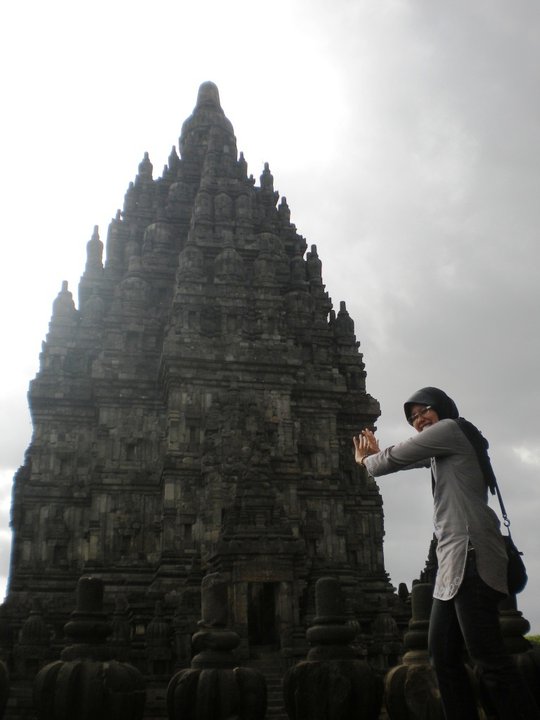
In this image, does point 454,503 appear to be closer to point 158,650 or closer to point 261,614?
point 158,650

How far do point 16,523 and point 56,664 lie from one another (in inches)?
1054

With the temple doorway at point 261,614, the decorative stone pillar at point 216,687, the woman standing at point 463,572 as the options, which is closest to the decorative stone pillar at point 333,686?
the decorative stone pillar at point 216,687

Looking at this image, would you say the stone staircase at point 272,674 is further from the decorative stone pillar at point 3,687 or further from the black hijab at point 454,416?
the black hijab at point 454,416

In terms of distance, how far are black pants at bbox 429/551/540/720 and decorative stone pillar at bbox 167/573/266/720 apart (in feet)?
9.10

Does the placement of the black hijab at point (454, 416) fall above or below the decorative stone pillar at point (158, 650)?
above

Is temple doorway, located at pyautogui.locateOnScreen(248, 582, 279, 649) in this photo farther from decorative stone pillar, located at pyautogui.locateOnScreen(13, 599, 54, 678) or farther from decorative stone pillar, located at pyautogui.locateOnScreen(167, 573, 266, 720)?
decorative stone pillar, located at pyautogui.locateOnScreen(167, 573, 266, 720)

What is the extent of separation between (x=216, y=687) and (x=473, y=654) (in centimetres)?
333

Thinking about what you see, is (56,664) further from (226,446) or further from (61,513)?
(61,513)

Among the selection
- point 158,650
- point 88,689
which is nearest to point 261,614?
point 158,650

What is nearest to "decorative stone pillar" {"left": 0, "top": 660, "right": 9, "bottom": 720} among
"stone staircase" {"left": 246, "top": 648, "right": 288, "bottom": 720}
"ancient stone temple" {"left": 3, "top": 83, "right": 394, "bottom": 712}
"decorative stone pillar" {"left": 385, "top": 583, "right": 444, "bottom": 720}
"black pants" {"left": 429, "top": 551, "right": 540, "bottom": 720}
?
"decorative stone pillar" {"left": 385, "top": 583, "right": 444, "bottom": 720}

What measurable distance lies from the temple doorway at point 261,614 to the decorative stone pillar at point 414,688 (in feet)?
55.1

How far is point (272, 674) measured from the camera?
21125 millimetres

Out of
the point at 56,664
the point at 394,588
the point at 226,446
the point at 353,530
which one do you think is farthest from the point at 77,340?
the point at 56,664

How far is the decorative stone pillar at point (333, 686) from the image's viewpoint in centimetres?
733
